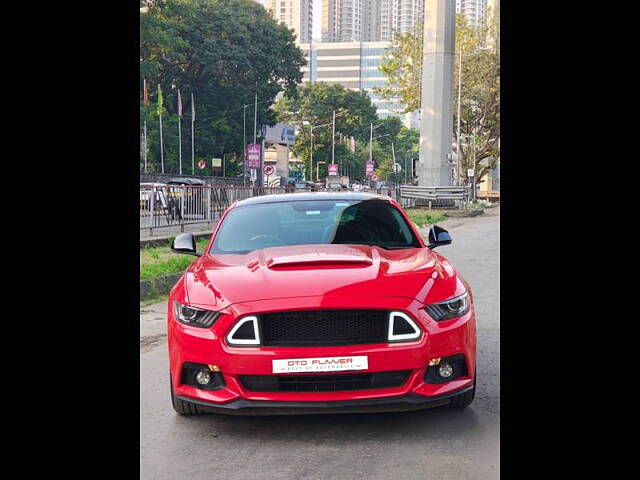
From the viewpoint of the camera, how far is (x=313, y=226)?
243 inches

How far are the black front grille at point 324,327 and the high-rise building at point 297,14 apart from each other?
351 feet

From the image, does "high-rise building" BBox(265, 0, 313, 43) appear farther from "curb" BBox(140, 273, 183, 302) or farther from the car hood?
the car hood

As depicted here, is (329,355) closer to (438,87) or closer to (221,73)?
(438,87)

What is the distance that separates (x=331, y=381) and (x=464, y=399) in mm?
958

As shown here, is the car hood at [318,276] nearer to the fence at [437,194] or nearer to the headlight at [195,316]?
the headlight at [195,316]

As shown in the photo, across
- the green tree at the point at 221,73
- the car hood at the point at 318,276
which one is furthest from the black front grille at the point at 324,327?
the green tree at the point at 221,73

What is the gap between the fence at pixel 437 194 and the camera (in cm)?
3769

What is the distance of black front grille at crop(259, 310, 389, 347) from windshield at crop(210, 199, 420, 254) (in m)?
1.34

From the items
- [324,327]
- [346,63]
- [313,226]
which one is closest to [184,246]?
[313,226]
